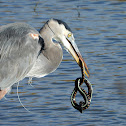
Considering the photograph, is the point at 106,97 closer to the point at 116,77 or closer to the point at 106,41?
the point at 116,77

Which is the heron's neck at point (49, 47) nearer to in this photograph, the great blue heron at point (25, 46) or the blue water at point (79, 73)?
the great blue heron at point (25, 46)

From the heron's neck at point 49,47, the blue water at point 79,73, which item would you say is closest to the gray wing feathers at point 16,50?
the heron's neck at point 49,47

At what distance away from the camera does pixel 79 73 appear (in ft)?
31.2

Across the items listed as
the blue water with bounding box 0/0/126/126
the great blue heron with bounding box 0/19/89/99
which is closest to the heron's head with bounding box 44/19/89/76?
the great blue heron with bounding box 0/19/89/99

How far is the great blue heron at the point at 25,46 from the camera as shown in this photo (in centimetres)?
707

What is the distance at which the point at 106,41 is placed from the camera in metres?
11.1

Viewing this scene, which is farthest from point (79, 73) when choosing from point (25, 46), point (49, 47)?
point (25, 46)

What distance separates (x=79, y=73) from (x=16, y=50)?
8.46 feet

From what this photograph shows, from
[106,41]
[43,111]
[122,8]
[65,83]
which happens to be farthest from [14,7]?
[43,111]

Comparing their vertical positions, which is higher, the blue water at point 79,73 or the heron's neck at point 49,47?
the heron's neck at point 49,47

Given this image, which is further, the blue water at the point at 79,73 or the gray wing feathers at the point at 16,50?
the blue water at the point at 79,73

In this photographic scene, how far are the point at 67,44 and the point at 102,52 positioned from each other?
3.43 metres

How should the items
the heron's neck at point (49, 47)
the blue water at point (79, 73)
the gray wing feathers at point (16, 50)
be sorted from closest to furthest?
the gray wing feathers at point (16, 50)
the heron's neck at point (49, 47)
the blue water at point (79, 73)

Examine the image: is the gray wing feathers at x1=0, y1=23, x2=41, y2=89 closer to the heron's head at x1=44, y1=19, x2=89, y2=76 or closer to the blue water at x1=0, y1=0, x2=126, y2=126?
the heron's head at x1=44, y1=19, x2=89, y2=76
